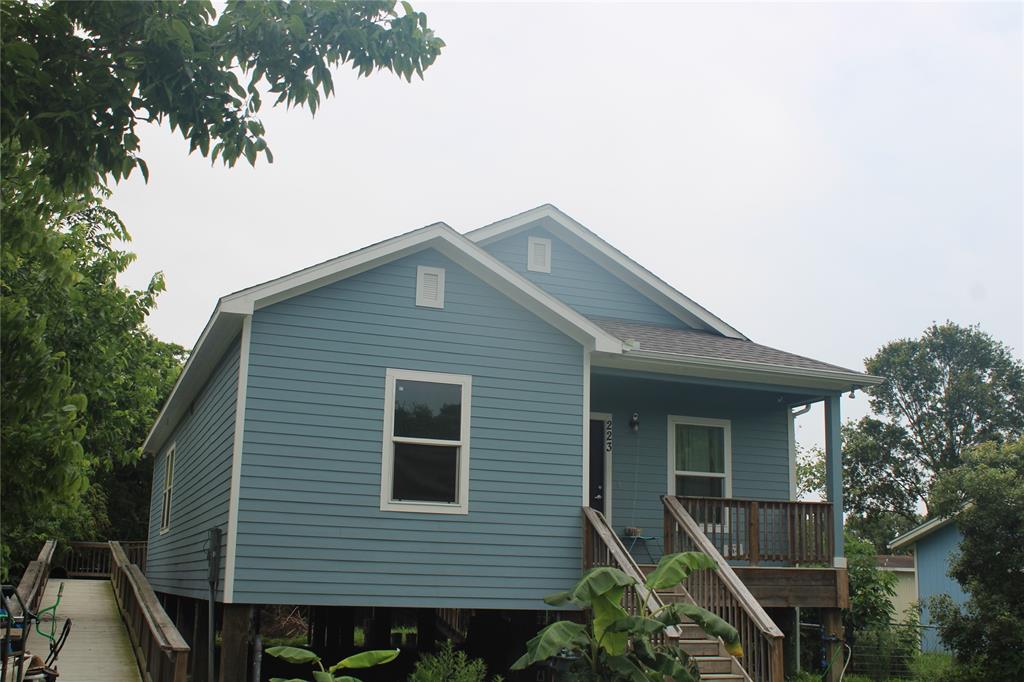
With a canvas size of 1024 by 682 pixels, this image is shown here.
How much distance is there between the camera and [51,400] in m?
5.50

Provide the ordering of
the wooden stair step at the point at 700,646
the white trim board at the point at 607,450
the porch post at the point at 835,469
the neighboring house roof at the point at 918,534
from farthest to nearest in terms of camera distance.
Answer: the neighboring house roof at the point at 918,534
the white trim board at the point at 607,450
the porch post at the point at 835,469
the wooden stair step at the point at 700,646

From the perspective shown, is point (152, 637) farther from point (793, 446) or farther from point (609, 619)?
point (793, 446)

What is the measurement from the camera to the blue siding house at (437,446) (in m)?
11.4

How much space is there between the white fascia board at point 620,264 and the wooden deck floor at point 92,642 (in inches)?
304

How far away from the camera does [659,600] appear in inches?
432

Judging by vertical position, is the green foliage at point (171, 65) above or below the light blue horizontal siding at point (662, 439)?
above

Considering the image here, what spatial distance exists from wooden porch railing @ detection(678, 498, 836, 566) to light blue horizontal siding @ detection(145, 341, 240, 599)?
5626 millimetres

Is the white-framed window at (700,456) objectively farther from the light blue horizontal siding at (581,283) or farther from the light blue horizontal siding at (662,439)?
the light blue horizontal siding at (581,283)

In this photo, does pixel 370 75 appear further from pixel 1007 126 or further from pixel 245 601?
pixel 1007 126

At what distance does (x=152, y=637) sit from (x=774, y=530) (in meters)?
7.73

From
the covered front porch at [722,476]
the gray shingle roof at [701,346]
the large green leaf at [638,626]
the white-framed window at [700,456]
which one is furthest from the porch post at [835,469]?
the large green leaf at [638,626]

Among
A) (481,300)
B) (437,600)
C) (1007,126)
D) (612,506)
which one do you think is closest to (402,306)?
(481,300)

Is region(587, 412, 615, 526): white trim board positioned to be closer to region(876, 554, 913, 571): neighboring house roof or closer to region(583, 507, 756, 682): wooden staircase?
region(583, 507, 756, 682): wooden staircase

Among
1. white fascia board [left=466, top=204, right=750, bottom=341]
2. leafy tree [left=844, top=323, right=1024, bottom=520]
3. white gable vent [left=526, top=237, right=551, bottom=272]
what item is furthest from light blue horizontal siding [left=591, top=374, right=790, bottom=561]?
leafy tree [left=844, top=323, right=1024, bottom=520]
